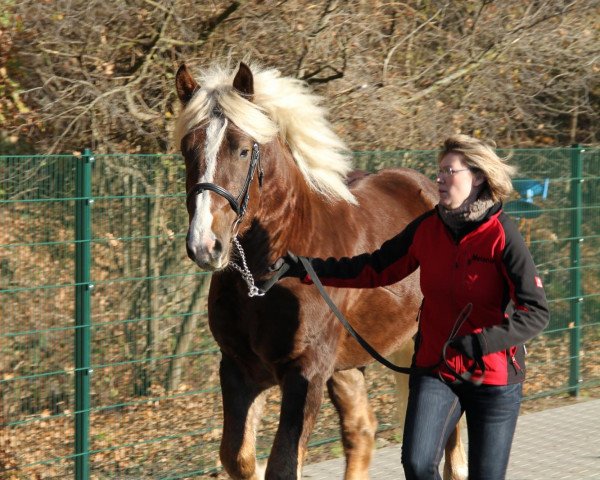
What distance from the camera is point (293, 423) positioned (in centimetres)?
446

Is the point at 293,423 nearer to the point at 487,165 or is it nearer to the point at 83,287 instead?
the point at 487,165

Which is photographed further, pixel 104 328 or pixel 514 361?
pixel 104 328

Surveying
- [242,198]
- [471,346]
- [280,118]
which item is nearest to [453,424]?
[471,346]

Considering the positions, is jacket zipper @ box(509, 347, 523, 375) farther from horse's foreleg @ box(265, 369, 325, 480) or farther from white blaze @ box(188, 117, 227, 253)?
white blaze @ box(188, 117, 227, 253)

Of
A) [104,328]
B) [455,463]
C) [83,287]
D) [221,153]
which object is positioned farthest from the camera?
[104,328]

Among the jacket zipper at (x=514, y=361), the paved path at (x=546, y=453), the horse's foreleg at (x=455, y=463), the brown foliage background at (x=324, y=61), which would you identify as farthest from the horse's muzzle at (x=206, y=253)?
the brown foliage background at (x=324, y=61)

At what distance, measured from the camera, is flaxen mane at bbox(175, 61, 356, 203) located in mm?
4320

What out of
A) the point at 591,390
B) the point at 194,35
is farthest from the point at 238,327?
the point at 591,390

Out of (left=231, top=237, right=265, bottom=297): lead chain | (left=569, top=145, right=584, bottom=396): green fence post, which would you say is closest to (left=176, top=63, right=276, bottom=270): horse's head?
(left=231, top=237, right=265, bottom=297): lead chain

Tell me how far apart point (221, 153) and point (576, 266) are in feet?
17.1

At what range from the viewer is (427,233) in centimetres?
410

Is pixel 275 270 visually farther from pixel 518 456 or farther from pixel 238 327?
pixel 518 456

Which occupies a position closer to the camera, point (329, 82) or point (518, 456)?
point (518, 456)

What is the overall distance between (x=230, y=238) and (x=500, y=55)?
6004 millimetres
